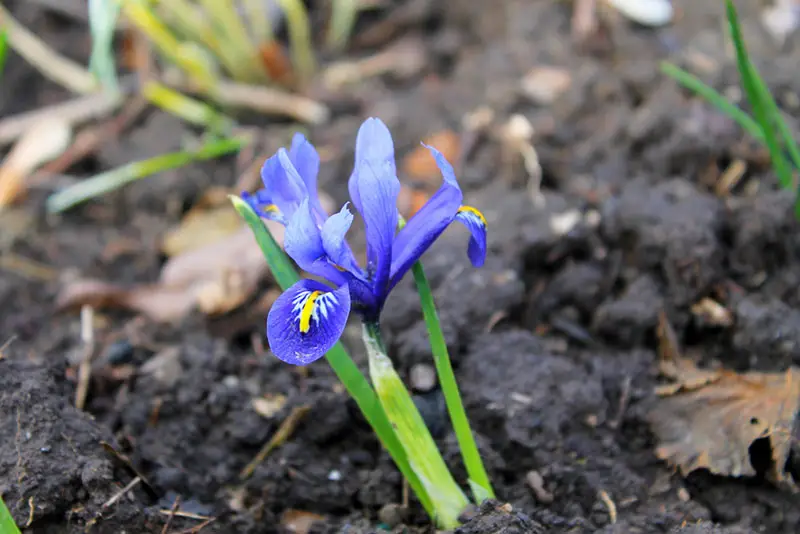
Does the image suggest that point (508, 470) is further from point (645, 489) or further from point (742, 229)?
point (742, 229)

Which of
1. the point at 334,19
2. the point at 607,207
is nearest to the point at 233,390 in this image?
the point at 607,207

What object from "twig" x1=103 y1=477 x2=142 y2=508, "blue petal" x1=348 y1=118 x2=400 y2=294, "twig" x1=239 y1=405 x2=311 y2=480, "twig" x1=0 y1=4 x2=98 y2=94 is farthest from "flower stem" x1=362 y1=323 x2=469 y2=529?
"twig" x1=0 y1=4 x2=98 y2=94

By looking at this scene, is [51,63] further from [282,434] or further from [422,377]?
[422,377]

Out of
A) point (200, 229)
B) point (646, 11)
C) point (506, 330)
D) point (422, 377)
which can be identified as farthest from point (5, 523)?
point (646, 11)

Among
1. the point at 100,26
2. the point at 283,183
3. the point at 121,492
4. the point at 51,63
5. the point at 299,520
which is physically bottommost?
the point at 299,520

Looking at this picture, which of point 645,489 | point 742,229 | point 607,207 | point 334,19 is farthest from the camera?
point 334,19

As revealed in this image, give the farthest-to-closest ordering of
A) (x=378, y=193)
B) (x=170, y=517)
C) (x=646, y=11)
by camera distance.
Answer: (x=646, y=11)
(x=170, y=517)
(x=378, y=193)

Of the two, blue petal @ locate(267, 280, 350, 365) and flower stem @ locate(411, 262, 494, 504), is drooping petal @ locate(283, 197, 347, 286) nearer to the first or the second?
blue petal @ locate(267, 280, 350, 365)
